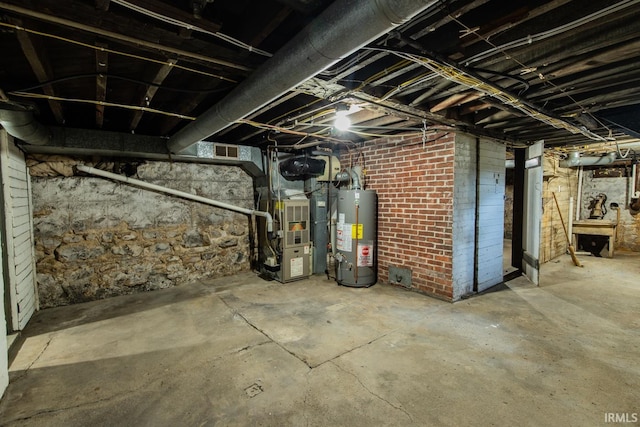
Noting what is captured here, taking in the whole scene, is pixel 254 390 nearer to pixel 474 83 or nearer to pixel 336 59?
pixel 336 59

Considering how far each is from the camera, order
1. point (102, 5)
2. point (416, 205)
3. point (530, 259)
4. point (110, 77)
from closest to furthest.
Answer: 1. point (102, 5)
2. point (110, 77)
3. point (416, 205)
4. point (530, 259)

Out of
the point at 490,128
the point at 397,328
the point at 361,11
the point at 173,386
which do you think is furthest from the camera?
the point at 490,128

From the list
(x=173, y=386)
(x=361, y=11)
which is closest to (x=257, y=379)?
(x=173, y=386)

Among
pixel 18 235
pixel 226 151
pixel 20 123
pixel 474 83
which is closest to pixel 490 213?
pixel 474 83

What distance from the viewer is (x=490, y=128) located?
145 inches

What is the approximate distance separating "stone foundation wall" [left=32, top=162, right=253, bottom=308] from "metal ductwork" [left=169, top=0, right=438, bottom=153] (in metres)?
2.70

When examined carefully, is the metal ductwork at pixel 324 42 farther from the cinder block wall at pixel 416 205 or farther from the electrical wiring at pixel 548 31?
the cinder block wall at pixel 416 205

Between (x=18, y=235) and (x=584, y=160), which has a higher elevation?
(x=584, y=160)

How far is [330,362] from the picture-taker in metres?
2.16

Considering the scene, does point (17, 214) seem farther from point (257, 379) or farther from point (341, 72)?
point (341, 72)

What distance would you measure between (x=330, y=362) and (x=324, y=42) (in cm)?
212

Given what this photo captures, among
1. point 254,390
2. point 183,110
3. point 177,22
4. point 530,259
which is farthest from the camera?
point 530,259

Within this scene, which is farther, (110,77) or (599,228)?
(599,228)

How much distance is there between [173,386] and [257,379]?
0.56 meters
